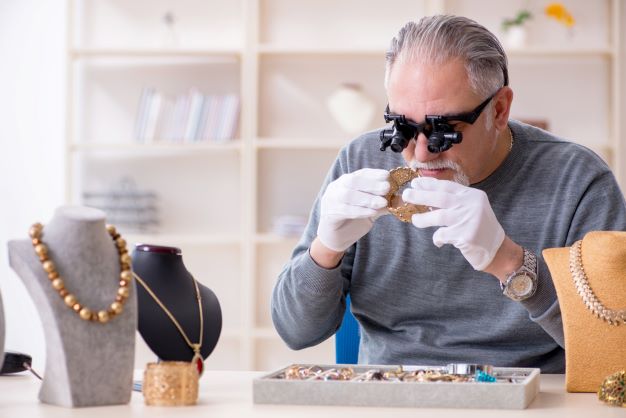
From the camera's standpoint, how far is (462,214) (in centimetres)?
157

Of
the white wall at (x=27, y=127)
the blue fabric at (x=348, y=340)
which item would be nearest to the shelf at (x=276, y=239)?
the white wall at (x=27, y=127)

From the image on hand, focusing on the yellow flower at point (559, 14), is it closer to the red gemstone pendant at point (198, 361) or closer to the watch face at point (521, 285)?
the watch face at point (521, 285)

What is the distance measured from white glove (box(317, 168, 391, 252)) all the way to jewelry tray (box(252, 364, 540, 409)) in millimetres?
507

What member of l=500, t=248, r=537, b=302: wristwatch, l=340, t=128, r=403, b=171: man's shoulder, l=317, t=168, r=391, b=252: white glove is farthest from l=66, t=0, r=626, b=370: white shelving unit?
l=500, t=248, r=537, b=302: wristwatch

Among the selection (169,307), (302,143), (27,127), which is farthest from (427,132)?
(27,127)

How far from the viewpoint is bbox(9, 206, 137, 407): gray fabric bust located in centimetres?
109

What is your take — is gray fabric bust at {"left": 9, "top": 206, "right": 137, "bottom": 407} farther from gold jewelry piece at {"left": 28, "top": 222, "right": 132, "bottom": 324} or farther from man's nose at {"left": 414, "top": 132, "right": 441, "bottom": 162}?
man's nose at {"left": 414, "top": 132, "right": 441, "bottom": 162}

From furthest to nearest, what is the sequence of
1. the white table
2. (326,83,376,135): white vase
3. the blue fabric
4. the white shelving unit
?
1. the white shelving unit
2. (326,83,376,135): white vase
3. the blue fabric
4. the white table

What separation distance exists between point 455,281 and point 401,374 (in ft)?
2.03

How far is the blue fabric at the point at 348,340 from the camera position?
1.96m

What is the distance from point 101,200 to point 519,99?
1944 mm

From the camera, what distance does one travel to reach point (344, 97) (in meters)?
4.07

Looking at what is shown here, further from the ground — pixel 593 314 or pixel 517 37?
pixel 517 37

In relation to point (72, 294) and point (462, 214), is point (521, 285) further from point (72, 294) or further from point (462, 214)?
point (72, 294)
